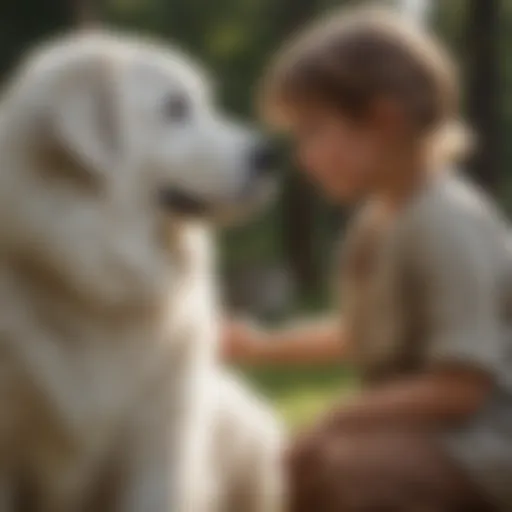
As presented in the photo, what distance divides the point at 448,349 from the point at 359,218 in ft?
1.31

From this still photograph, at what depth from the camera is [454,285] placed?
70.6 inches

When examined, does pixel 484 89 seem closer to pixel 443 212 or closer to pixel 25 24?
pixel 25 24

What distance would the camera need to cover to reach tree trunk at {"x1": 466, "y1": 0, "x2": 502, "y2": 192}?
4480 millimetres

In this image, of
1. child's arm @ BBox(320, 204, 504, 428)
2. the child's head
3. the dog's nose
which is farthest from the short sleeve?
the dog's nose

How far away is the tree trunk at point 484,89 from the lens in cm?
448

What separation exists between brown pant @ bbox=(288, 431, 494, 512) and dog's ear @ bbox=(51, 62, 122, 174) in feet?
1.87

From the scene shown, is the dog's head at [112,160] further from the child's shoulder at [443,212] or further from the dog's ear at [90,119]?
the child's shoulder at [443,212]

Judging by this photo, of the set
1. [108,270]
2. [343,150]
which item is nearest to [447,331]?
[343,150]

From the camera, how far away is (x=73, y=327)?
1.62 metres

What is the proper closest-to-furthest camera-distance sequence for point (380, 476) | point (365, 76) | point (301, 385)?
1. point (380, 476)
2. point (365, 76)
3. point (301, 385)

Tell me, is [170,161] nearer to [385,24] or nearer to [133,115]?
[133,115]

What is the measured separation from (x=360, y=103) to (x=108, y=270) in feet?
1.79

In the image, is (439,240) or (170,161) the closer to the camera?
(170,161)

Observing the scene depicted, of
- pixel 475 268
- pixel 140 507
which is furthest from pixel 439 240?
pixel 140 507
